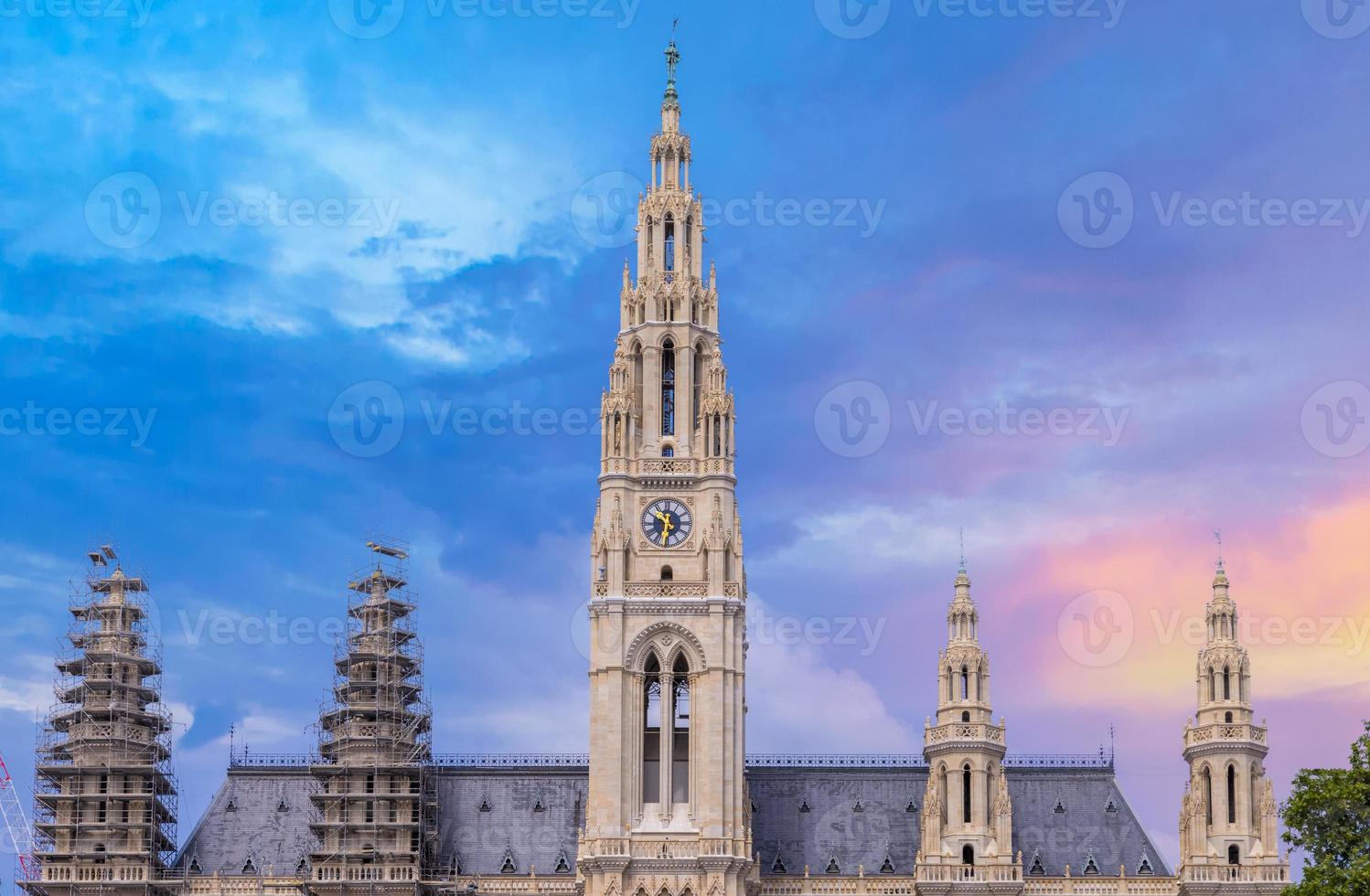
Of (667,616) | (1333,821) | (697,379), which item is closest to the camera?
(1333,821)

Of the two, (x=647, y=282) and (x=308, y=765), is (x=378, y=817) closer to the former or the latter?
(x=308, y=765)

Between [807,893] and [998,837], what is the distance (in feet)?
39.2

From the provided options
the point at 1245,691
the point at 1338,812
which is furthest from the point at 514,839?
the point at 1338,812

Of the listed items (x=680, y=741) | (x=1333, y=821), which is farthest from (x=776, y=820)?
(x=1333, y=821)

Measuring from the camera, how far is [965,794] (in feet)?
520

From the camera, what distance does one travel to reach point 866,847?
16375 centimetres

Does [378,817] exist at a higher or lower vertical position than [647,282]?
lower

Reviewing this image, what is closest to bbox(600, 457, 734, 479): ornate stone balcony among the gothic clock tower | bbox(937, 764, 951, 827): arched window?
the gothic clock tower

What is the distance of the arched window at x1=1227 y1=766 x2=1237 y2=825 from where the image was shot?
158 m

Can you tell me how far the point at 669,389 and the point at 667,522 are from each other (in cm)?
1011

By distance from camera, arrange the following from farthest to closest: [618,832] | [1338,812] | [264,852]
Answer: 1. [264,852]
2. [618,832]
3. [1338,812]

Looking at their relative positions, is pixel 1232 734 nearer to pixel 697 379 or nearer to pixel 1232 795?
pixel 1232 795

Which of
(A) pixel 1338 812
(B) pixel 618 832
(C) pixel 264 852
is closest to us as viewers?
(A) pixel 1338 812

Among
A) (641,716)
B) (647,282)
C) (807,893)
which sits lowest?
(807,893)
